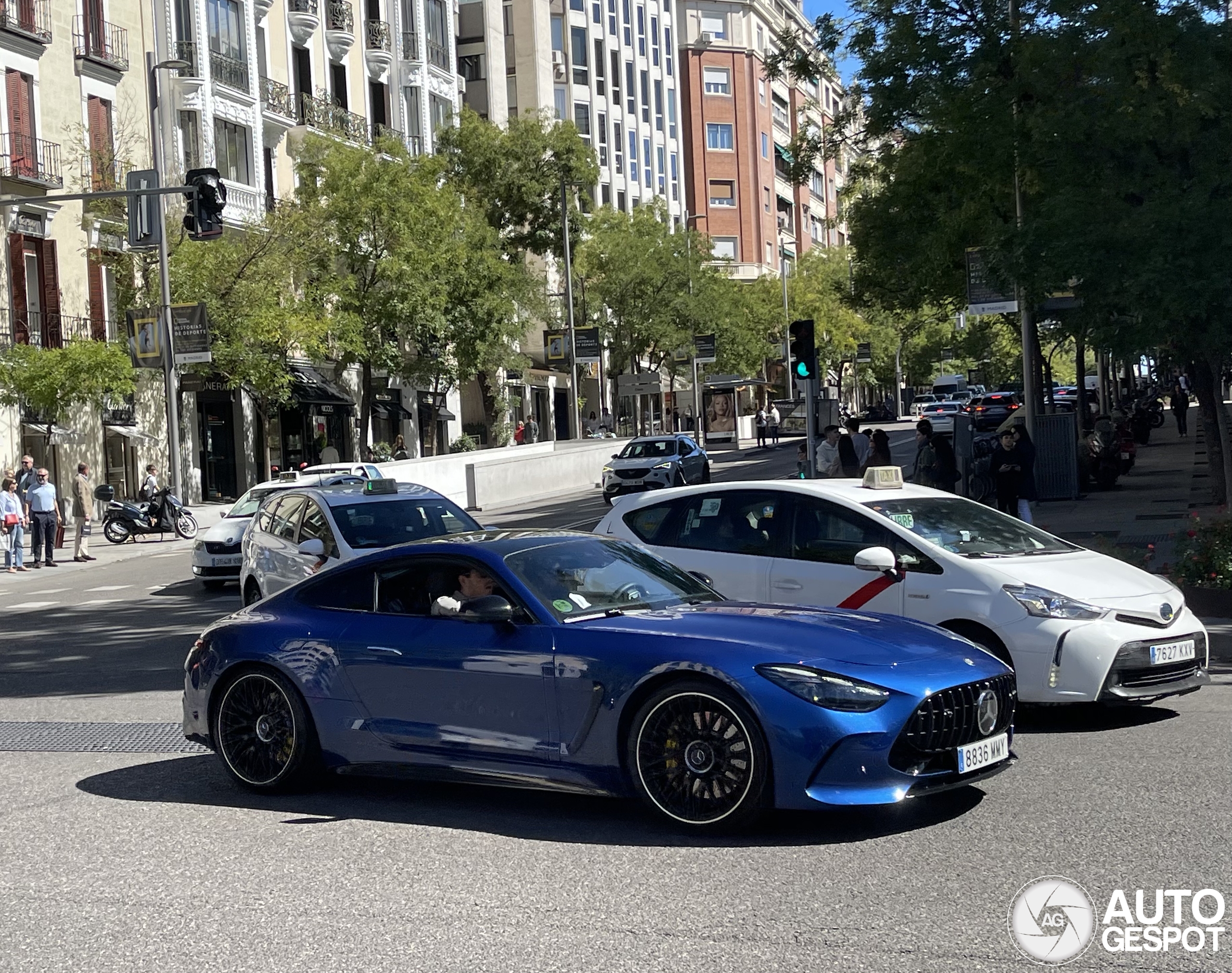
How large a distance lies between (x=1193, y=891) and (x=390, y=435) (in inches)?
2118

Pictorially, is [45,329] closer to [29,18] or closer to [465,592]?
[29,18]

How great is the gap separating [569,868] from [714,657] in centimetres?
107

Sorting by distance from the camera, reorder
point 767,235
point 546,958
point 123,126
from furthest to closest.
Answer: point 767,235
point 123,126
point 546,958

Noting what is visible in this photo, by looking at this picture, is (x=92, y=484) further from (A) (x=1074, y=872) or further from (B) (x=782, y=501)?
(A) (x=1074, y=872)

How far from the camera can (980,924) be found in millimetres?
5293

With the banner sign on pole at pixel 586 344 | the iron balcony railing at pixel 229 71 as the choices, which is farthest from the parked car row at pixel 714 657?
the banner sign on pole at pixel 586 344

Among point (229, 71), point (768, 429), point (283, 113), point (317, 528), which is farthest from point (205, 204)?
point (768, 429)

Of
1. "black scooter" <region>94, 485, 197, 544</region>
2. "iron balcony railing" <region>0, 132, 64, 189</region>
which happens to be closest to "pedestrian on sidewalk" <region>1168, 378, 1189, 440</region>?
"black scooter" <region>94, 485, 197, 544</region>

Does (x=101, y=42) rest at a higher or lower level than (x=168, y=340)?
higher

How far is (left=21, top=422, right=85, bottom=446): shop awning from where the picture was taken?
3744 cm

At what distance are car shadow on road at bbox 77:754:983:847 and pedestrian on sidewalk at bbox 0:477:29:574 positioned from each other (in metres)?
21.6

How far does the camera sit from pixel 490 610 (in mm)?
7195

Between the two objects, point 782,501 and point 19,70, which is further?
point 19,70

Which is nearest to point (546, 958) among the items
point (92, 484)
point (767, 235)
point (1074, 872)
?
point (1074, 872)
